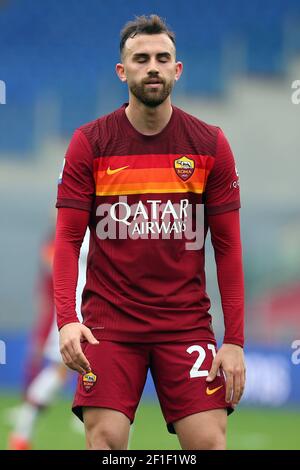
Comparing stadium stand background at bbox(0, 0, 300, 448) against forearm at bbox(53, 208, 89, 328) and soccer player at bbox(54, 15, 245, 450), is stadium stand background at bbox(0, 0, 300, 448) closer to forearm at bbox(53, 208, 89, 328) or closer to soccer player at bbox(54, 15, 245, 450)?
soccer player at bbox(54, 15, 245, 450)

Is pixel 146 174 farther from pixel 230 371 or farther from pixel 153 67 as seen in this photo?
pixel 230 371

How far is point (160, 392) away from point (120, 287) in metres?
0.42

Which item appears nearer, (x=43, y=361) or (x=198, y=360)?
(x=198, y=360)

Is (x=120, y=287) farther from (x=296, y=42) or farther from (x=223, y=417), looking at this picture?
(x=296, y=42)

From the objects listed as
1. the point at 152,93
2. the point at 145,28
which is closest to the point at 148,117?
the point at 152,93

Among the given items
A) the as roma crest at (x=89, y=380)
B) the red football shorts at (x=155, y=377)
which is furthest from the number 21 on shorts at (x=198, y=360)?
the as roma crest at (x=89, y=380)

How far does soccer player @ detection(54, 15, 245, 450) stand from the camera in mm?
4383

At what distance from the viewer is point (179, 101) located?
10945 millimetres

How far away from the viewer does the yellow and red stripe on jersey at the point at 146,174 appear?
175 inches

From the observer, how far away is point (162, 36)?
4.43m

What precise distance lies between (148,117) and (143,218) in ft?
1.26

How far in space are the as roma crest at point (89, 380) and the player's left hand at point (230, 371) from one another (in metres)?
0.42

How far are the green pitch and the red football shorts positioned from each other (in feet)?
10.5
